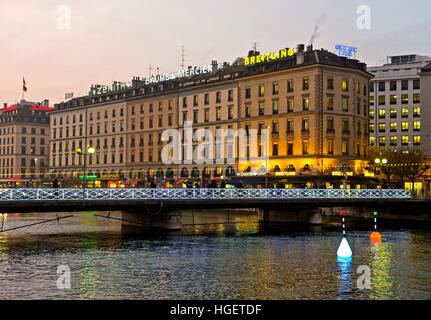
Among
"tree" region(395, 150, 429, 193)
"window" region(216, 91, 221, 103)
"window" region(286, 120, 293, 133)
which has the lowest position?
"tree" region(395, 150, 429, 193)

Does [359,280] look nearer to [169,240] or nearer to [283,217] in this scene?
[169,240]

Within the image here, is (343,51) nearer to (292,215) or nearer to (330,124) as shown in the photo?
(330,124)

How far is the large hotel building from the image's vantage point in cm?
8981

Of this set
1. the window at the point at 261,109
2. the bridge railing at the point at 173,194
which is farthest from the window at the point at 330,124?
the bridge railing at the point at 173,194

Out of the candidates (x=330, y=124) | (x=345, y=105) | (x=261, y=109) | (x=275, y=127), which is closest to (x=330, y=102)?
(x=345, y=105)

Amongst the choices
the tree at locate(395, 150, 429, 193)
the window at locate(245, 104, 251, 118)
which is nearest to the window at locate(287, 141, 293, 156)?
the window at locate(245, 104, 251, 118)

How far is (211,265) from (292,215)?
1228 inches

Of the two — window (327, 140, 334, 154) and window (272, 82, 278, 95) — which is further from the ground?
window (272, 82, 278, 95)

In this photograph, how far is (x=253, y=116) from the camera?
98188 mm

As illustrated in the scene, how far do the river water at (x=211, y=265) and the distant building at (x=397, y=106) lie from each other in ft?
242

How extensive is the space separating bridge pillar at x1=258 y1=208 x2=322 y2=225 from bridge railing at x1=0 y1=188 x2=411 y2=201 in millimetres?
2098

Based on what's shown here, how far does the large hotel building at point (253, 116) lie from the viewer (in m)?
89.8

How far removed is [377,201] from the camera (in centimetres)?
6050

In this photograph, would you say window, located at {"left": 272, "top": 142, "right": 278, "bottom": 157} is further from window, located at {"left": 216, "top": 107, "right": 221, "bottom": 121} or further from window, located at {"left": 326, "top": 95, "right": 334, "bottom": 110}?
window, located at {"left": 216, "top": 107, "right": 221, "bottom": 121}
